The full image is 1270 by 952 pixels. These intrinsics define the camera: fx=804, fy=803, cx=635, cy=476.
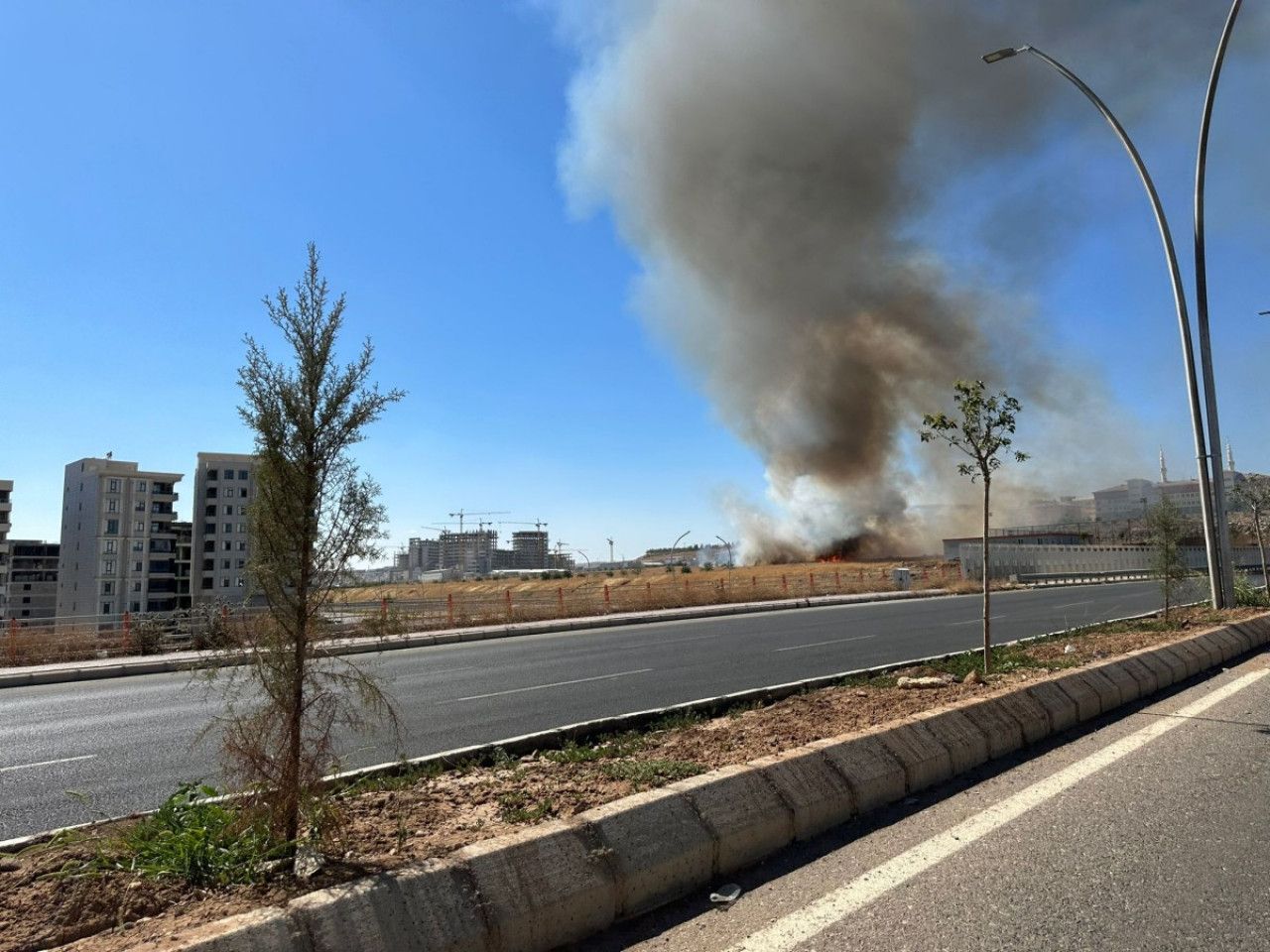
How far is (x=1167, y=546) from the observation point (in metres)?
12.5

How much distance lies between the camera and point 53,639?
15555 millimetres

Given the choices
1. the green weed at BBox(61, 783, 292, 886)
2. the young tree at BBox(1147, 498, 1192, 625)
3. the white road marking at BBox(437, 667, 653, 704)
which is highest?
the young tree at BBox(1147, 498, 1192, 625)

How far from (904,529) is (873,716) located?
242ft

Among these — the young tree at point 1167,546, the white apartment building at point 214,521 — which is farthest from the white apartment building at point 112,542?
the young tree at point 1167,546

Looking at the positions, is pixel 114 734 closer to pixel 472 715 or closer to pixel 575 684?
pixel 472 715

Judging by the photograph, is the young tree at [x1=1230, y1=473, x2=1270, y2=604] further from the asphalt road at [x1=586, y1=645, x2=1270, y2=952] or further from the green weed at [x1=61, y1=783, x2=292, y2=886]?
the green weed at [x1=61, y1=783, x2=292, y2=886]

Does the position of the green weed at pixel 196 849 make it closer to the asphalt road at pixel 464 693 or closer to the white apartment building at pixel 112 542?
the asphalt road at pixel 464 693

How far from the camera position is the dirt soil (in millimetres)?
2648

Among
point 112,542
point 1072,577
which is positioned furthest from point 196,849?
point 112,542

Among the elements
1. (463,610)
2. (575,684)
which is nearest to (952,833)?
(575,684)

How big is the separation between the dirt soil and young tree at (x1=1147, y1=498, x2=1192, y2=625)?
6.66 metres

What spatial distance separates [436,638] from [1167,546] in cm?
1408

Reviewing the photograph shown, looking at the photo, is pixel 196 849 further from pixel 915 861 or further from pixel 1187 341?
pixel 1187 341

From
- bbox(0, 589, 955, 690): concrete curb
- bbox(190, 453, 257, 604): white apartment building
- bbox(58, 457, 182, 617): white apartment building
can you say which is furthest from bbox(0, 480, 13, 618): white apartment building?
bbox(0, 589, 955, 690): concrete curb
